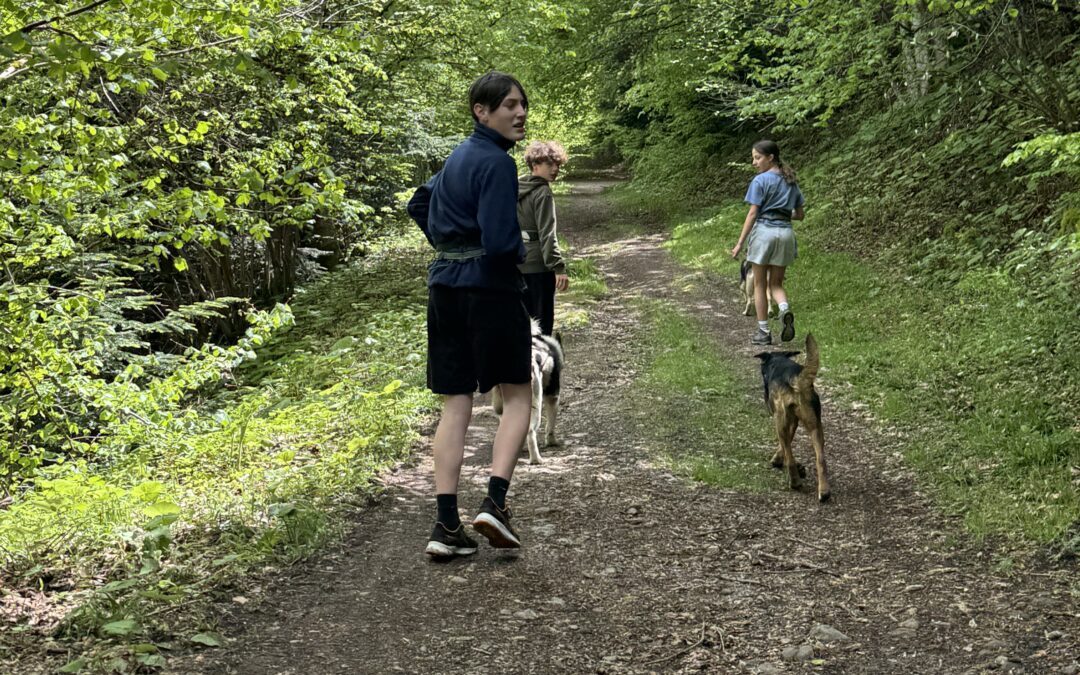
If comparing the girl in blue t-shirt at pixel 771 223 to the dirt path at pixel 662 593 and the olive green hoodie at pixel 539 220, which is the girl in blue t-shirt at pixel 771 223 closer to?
the olive green hoodie at pixel 539 220

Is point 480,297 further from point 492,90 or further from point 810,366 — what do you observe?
point 810,366

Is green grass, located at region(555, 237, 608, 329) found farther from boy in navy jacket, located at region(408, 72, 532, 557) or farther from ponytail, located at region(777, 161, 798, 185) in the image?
boy in navy jacket, located at region(408, 72, 532, 557)

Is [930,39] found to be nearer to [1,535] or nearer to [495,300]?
[495,300]

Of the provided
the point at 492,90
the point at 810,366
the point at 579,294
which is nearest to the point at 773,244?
the point at 810,366

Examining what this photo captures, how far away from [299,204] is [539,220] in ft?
21.4

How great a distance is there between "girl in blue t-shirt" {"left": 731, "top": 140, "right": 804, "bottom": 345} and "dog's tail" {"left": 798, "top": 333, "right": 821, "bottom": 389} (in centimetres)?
374

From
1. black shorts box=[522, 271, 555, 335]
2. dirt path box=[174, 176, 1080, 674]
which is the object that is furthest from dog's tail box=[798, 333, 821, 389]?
black shorts box=[522, 271, 555, 335]

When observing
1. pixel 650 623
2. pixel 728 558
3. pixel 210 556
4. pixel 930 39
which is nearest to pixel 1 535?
pixel 210 556

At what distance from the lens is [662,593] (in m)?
4.20

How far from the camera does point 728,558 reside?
463cm

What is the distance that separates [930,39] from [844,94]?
1667 mm

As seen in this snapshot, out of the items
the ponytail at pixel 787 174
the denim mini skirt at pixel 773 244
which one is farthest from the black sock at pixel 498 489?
the ponytail at pixel 787 174

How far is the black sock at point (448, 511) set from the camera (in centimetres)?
443

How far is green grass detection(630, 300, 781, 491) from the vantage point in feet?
20.1
